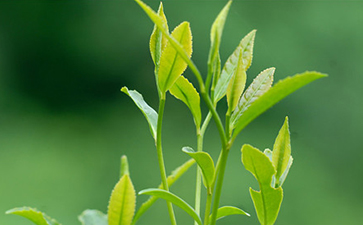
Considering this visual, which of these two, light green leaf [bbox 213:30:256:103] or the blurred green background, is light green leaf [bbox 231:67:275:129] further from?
the blurred green background

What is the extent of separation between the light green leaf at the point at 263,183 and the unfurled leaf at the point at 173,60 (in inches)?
2.2

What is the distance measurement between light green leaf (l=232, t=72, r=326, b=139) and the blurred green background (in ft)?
4.73

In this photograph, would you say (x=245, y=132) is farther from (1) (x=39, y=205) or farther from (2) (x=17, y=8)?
(2) (x=17, y=8)

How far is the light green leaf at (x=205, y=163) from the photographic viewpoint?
0.71 feet

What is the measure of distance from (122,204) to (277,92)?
92mm

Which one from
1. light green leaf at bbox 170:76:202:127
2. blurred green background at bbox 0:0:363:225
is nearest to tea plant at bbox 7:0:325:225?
light green leaf at bbox 170:76:202:127

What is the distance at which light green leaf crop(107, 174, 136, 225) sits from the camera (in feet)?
0.70

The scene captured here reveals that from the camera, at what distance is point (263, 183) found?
230 millimetres

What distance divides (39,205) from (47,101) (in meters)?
0.63

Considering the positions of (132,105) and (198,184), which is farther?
(132,105)

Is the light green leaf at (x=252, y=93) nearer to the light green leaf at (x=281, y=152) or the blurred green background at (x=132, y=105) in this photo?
the light green leaf at (x=281, y=152)

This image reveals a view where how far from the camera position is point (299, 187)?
1.71 metres

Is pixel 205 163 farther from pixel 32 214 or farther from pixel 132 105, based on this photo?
pixel 132 105

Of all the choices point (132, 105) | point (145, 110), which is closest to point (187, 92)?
point (145, 110)
